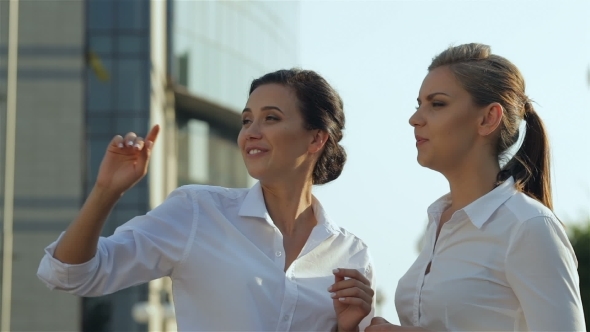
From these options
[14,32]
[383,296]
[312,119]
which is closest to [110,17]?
[14,32]

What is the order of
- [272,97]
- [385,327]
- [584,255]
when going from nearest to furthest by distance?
[385,327] → [272,97] → [584,255]

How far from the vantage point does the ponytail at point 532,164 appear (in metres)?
4.39

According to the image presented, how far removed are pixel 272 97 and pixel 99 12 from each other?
31.6 m

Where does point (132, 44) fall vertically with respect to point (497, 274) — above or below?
above

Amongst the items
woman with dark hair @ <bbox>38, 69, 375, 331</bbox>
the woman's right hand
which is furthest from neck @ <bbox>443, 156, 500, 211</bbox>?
the woman's right hand

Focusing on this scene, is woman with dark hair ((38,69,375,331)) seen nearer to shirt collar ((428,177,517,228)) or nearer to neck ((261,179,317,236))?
neck ((261,179,317,236))

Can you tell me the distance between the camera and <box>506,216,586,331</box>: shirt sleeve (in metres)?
3.91

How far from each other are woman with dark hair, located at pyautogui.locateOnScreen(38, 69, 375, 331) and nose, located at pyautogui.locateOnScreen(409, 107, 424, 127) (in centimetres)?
65

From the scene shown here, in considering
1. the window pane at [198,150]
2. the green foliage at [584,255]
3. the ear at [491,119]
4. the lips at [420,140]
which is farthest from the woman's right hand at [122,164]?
the window pane at [198,150]

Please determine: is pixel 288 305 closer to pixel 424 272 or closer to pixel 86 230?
pixel 424 272

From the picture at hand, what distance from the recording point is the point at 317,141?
206 inches

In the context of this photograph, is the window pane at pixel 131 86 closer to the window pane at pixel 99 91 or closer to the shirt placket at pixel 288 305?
the window pane at pixel 99 91

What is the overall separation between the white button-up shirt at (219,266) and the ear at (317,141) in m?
0.43

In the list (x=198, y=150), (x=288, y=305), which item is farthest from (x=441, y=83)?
(x=198, y=150)
